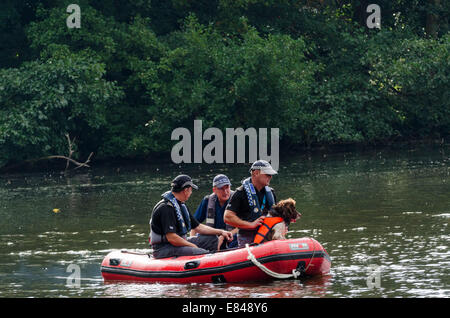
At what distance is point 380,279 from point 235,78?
22394 mm

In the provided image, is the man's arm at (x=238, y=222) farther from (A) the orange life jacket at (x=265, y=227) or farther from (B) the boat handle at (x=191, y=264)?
(B) the boat handle at (x=191, y=264)

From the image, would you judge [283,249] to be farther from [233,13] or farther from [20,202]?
[233,13]

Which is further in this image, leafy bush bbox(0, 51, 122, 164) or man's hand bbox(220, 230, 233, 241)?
leafy bush bbox(0, 51, 122, 164)

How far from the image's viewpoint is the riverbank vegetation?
3256cm

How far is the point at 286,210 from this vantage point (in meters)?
11.6

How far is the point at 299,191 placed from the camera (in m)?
23.1

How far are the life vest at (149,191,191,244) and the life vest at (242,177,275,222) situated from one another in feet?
2.88

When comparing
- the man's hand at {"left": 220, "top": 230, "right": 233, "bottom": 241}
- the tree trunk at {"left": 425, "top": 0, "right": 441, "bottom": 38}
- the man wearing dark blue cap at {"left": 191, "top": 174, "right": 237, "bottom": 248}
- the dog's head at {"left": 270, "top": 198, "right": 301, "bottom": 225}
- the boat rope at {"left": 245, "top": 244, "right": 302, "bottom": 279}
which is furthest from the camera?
the tree trunk at {"left": 425, "top": 0, "right": 441, "bottom": 38}

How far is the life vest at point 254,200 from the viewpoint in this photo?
39.8 feet

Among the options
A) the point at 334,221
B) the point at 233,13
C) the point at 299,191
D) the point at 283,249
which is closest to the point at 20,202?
the point at 299,191

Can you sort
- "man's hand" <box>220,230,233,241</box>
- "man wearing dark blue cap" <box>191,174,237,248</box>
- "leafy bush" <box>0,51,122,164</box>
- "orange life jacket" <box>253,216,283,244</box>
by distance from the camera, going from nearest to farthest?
"orange life jacket" <box>253,216,283,244</box> < "man's hand" <box>220,230,233,241</box> < "man wearing dark blue cap" <box>191,174,237,248</box> < "leafy bush" <box>0,51,122,164</box>

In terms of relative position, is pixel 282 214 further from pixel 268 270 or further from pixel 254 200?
pixel 268 270
